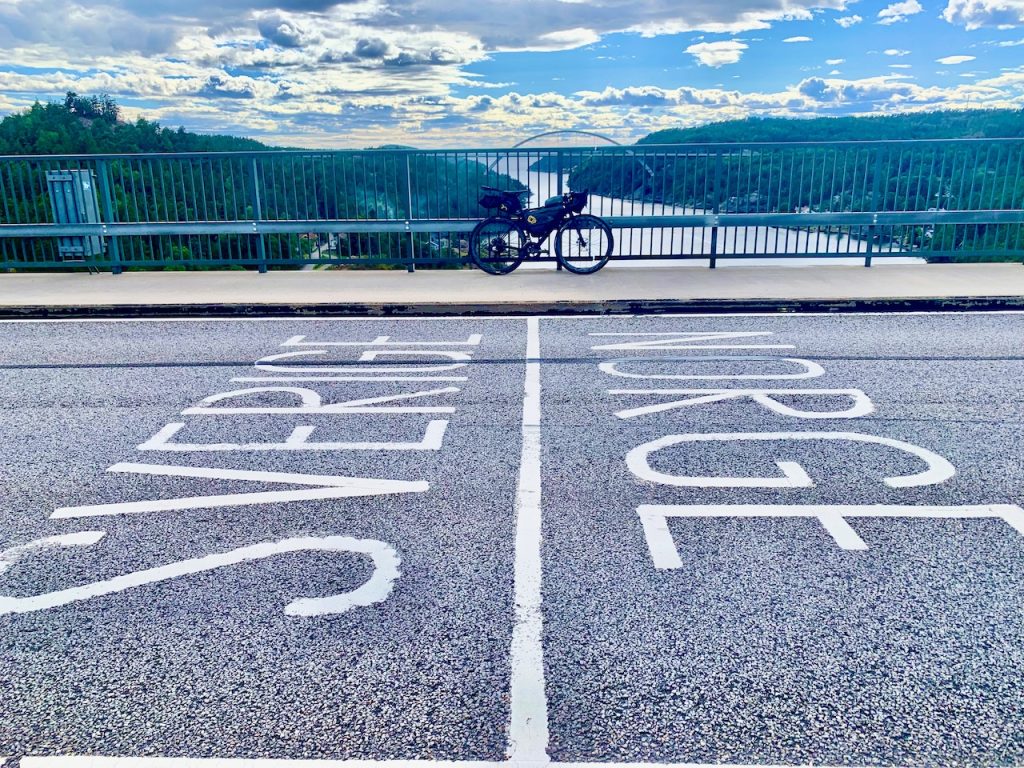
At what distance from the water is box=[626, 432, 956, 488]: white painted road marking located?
6808 millimetres

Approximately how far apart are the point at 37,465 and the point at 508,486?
282cm

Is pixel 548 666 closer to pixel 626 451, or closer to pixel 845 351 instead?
pixel 626 451

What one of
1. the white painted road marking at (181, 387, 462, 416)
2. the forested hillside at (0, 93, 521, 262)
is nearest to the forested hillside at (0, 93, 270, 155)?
the forested hillside at (0, 93, 521, 262)

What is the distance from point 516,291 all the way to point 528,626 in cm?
733

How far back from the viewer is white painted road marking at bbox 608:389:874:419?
5625 mm

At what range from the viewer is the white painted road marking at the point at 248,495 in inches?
166

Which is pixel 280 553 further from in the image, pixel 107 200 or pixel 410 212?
pixel 107 200

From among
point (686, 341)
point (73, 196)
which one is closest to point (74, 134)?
point (73, 196)

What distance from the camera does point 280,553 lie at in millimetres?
3709

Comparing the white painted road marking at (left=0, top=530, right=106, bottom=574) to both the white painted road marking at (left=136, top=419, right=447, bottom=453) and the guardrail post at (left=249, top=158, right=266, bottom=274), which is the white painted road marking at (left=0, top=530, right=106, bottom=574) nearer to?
the white painted road marking at (left=136, top=419, right=447, bottom=453)

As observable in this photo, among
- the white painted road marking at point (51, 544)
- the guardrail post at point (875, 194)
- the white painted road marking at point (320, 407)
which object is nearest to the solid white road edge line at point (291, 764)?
the white painted road marking at point (51, 544)

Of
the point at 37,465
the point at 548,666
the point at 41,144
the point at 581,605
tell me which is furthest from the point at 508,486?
the point at 41,144

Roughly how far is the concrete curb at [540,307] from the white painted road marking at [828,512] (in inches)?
212

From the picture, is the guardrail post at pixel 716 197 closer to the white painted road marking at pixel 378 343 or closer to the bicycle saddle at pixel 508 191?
the bicycle saddle at pixel 508 191
